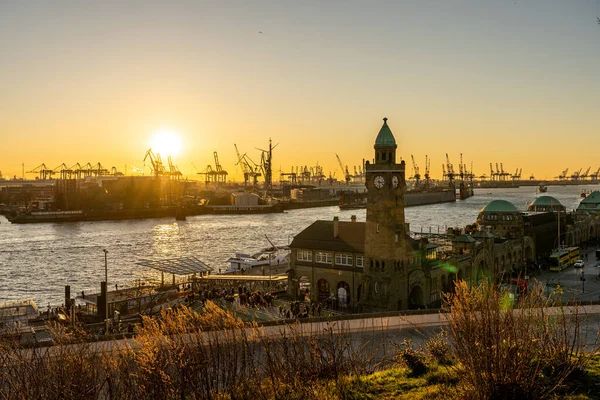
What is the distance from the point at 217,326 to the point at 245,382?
1635 millimetres

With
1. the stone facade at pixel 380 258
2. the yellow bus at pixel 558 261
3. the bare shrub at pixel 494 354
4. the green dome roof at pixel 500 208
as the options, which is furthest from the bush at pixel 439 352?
the green dome roof at pixel 500 208

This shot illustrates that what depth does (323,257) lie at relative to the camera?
40.5 m

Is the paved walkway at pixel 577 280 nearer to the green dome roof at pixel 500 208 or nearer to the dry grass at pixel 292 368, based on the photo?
the green dome roof at pixel 500 208

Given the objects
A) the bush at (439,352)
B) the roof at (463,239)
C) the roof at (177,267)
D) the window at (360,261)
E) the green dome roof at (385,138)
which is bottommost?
the roof at (177,267)

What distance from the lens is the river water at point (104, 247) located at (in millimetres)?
59375

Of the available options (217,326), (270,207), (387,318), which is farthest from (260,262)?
(270,207)

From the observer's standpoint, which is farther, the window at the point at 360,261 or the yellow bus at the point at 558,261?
the yellow bus at the point at 558,261

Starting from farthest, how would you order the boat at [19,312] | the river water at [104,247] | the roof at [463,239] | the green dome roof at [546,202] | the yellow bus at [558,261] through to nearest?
the green dome roof at [546,202] < the river water at [104,247] < the yellow bus at [558,261] < the roof at [463,239] < the boat at [19,312]

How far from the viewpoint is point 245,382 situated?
1392 centimetres

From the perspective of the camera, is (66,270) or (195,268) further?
(66,270)

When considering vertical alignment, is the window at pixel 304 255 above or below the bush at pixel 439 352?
above

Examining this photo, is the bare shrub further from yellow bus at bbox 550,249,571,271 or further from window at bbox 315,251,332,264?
yellow bus at bbox 550,249,571,271

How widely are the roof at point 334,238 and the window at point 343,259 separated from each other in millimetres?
381

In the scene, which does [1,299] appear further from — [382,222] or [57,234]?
[57,234]
